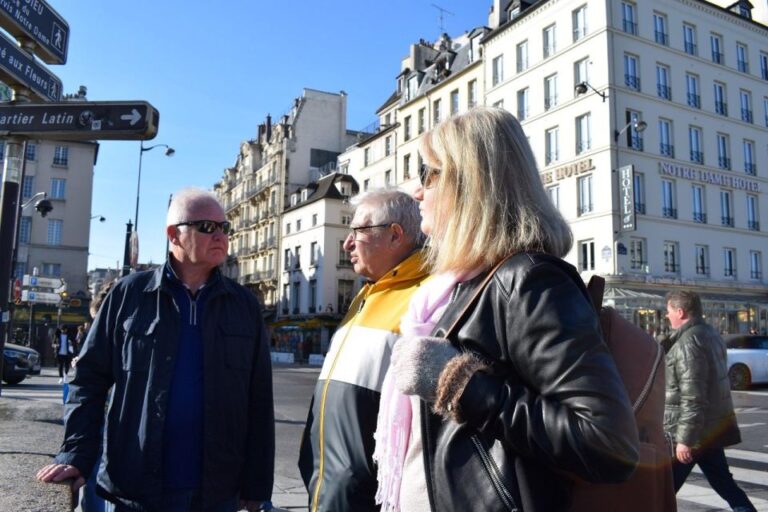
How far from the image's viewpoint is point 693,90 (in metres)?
33.9

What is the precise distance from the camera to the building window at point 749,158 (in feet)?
115

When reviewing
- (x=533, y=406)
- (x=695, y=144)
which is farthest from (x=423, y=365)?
(x=695, y=144)

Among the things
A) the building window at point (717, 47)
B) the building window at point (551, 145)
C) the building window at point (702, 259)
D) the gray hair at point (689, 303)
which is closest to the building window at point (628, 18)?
the building window at point (551, 145)

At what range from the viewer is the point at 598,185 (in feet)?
99.6

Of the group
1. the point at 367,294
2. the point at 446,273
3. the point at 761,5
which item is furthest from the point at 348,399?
the point at 761,5

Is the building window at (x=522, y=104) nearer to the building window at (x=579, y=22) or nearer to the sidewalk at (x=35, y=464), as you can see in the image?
the building window at (x=579, y=22)

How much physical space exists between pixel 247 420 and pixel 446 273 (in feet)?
5.48

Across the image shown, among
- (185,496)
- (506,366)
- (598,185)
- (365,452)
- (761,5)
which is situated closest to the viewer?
(506,366)

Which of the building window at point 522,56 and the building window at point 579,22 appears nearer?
the building window at point 579,22

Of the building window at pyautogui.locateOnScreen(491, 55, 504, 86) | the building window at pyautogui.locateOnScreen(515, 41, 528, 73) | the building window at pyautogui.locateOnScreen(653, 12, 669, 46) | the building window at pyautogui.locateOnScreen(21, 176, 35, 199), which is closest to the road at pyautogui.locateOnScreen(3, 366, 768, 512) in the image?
the building window at pyautogui.locateOnScreen(653, 12, 669, 46)

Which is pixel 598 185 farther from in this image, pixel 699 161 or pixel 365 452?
pixel 365 452

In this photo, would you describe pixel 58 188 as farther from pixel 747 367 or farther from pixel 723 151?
pixel 747 367

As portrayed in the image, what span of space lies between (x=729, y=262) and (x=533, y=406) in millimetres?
36739

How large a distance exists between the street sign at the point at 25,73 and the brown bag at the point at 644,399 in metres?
5.02
